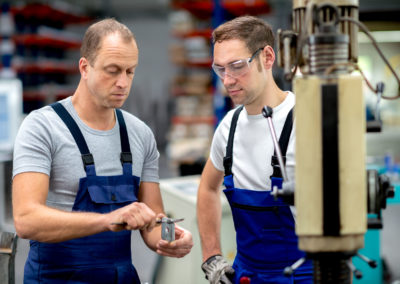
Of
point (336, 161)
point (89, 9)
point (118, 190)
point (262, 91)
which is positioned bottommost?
point (118, 190)

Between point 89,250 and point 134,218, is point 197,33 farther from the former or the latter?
point 134,218

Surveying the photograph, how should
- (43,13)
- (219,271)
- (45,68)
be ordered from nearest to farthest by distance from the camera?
(219,271) < (43,13) < (45,68)

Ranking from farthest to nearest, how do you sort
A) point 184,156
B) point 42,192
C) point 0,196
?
point 184,156, point 0,196, point 42,192

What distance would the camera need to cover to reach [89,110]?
Answer: 1.50 metres

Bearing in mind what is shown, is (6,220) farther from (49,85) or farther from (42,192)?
(49,85)

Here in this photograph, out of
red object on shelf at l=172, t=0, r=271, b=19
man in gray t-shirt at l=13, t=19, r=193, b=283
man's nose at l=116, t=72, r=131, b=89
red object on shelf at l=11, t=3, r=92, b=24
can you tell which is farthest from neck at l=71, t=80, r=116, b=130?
red object on shelf at l=11, t=3, r=92, b=24

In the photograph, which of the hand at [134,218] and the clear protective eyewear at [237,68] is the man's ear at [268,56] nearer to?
the clear protective eyewear at [237,68]

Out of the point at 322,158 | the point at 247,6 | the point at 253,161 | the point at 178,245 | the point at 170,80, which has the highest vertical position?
the point at 247,6

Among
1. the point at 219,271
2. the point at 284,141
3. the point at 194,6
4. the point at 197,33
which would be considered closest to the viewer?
the point at 284,141

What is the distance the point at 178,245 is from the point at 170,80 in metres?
10.6

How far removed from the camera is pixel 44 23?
10.3 meters

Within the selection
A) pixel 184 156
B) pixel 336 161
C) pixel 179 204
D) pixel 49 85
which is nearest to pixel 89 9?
pixel 49 85

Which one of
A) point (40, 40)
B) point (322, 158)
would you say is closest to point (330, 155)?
point (322, 158)

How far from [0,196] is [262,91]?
3749 mm
